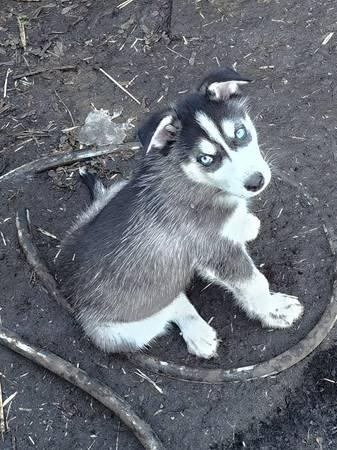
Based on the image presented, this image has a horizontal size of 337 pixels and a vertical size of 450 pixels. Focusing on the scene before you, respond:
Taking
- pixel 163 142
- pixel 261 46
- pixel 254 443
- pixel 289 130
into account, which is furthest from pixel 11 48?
pixel 254 443

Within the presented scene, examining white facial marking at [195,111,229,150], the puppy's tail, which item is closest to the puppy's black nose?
white facial marking at [195,111,229,150]

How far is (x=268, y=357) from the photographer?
434cm

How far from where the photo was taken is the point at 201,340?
4.33 m

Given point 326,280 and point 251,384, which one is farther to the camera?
point 326,280

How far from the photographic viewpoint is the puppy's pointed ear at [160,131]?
3555 mm

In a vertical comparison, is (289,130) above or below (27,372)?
above

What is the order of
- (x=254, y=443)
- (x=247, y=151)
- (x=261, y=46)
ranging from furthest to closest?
(x=261, y=46)
(x=254, y=443)
(x=247, y=151)

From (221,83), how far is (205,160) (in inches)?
18.2

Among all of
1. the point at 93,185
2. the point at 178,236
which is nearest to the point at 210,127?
the point at 178,236

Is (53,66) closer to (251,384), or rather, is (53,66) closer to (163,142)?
(163,142)

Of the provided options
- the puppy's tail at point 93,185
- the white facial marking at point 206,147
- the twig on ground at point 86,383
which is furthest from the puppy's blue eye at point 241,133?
the twig on ground at point 86,383

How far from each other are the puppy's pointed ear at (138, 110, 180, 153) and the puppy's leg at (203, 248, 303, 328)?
2.96ft

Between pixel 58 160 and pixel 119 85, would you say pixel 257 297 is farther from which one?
pixel 119 85

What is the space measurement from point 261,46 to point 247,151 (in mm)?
3106
